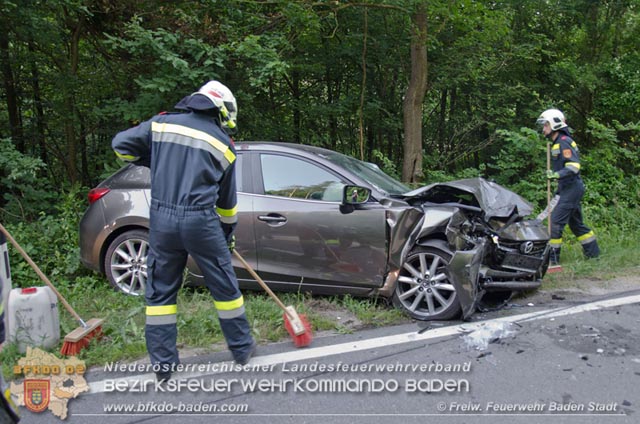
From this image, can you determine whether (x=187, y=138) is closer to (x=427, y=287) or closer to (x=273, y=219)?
(x=273, y=219)

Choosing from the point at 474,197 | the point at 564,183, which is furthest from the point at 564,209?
the point at 474,197

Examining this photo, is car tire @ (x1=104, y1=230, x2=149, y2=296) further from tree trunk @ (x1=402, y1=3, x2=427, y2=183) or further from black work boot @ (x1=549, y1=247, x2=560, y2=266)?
tree trunk @ (x1=402, y1=3, x2=427, y2=183)

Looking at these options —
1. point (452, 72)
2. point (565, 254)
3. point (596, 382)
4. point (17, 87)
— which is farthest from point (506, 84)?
point (17, 87)

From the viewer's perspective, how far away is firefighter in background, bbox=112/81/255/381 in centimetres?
323

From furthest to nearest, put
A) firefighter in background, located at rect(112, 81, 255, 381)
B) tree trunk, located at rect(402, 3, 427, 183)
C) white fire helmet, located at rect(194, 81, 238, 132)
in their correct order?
tree trunk, located at rect(402, 3, 427, 183) → white fire helmet, located at rect(194, 81, 238, 132) → firefighter in background, located at rect(112, 81, 255, 381)

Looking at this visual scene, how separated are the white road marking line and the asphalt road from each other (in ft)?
0.04

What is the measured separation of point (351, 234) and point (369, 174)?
91cm

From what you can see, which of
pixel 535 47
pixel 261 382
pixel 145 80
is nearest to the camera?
pixel 261 382

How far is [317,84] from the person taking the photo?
1162cm

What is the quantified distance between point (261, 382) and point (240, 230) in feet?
5.76

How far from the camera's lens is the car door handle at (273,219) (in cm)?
463

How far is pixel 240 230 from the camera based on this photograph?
4.72 metres

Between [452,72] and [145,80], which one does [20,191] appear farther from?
[452,72]

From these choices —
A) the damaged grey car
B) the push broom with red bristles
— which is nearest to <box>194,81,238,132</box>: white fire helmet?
the push broom with red bristles
